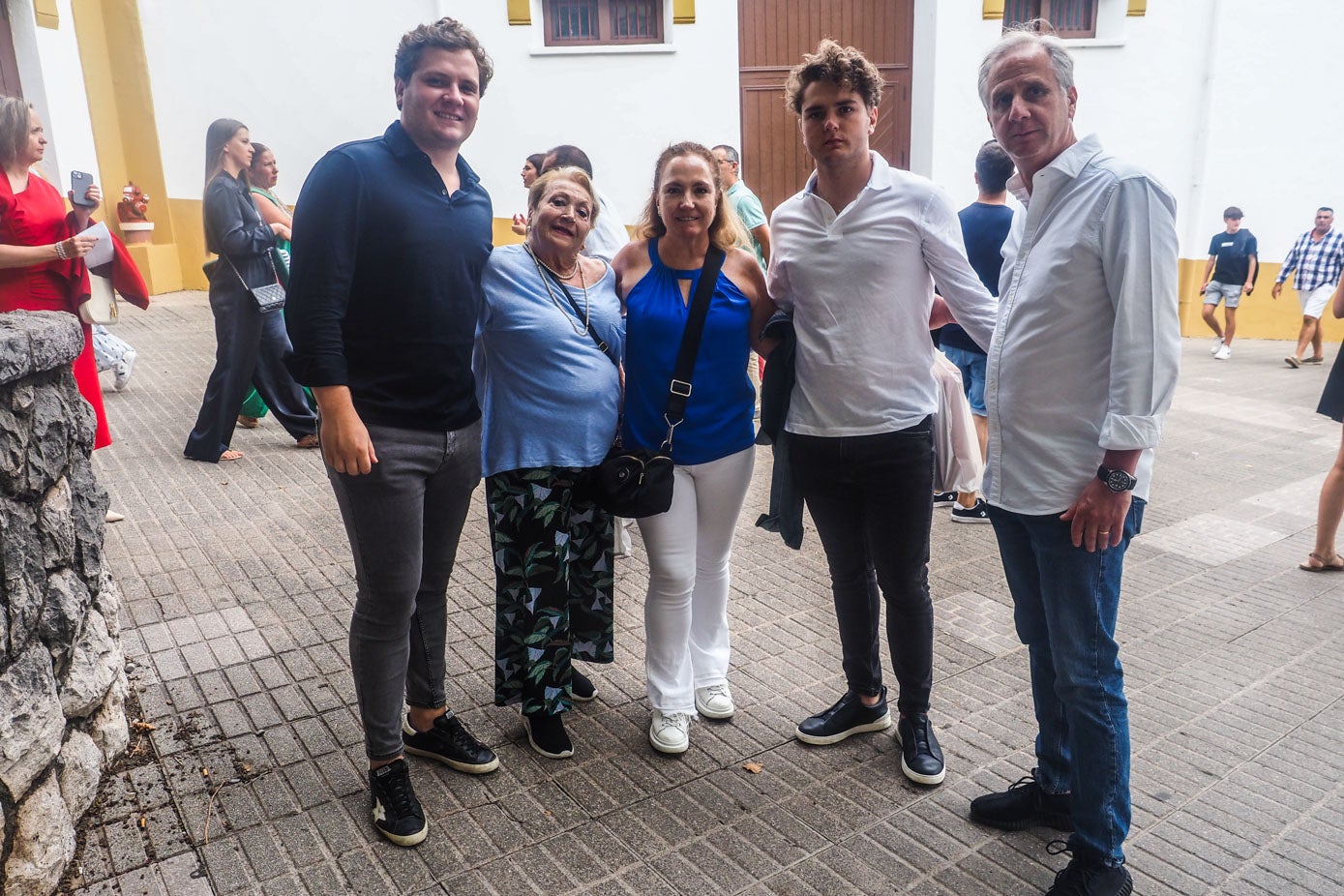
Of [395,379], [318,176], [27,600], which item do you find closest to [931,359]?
[395,379]

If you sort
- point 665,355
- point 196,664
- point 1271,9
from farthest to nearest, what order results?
point 1271,9
point 196,664
point 665,355

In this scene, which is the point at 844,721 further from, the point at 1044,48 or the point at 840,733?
the point at 1044,48

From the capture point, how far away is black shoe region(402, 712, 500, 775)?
3.17m

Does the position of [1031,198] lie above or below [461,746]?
above

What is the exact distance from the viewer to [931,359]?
3131 mm

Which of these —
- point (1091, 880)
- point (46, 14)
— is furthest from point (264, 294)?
point (46, 14)

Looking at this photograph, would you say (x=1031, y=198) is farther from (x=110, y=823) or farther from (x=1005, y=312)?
(x=110, y=823)

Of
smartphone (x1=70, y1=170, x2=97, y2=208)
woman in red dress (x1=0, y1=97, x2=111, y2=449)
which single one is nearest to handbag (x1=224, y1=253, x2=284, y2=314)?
smartphone (x1=70, y1=170, x2=97, y2=208)

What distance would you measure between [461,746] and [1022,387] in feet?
6.59

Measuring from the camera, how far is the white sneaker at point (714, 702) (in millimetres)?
3506

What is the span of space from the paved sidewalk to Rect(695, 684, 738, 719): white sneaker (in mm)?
51

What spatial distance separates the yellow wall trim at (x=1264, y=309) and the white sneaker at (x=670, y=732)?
1231 cm

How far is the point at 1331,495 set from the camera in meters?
4.86

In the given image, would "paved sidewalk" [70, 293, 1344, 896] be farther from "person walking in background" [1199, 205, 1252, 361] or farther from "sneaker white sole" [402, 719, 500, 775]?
"person walking in background" [1199, 205, 1252, 361]
